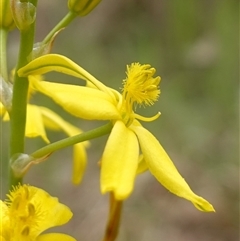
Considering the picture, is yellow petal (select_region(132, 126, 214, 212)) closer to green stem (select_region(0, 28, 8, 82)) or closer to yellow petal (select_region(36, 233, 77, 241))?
yellow petal (select_region(36, 233, 77, 241))

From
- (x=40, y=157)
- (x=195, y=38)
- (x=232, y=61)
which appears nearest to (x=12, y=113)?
(x=40, y=157)

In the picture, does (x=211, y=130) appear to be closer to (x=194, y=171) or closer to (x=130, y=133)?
(x=194, y=171)

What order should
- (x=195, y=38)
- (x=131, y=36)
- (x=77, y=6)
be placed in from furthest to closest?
(x=131, y=36), (x=195, y=38), (x=77, y=6)

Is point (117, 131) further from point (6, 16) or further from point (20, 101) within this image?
point (6, 16)

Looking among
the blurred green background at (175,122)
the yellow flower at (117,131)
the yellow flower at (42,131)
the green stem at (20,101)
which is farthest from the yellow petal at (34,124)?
the blurred green background at (175,122)

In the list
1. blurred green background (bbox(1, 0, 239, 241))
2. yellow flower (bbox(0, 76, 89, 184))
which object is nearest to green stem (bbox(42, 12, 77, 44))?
yellow flower (bbox(0, 76, 89, 184))
